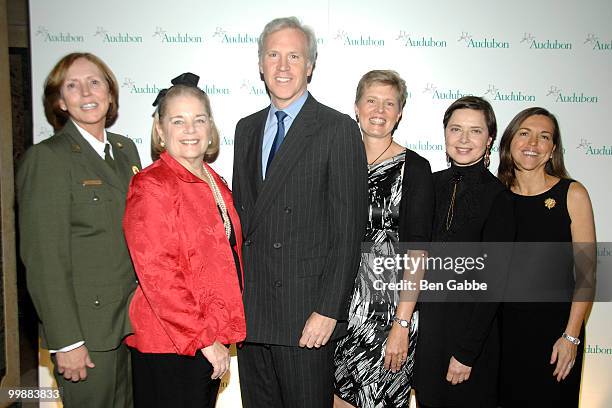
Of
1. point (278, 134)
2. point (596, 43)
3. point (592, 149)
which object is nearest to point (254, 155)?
point (278, 134)

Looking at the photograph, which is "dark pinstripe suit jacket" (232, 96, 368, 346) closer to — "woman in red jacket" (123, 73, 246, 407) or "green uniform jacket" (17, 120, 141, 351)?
"woman in red jacket" (123, 73, 246, 407)

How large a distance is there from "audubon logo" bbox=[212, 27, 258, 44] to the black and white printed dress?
1.41 meters

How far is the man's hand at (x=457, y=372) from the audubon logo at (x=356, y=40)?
206 centimetres

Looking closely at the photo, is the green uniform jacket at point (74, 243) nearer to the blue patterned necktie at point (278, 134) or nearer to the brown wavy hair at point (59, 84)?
the brown wavy hair at point (59, 84)

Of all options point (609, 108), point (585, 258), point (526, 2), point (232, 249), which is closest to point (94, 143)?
point (232, 249)

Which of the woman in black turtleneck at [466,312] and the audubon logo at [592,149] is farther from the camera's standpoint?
the audubon logo at [592,149]

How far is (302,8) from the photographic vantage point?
9.98ft

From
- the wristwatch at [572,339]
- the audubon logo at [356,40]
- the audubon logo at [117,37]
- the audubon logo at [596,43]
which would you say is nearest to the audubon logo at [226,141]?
the audubon logo at [117,37]

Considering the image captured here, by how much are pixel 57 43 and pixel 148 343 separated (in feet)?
7.49

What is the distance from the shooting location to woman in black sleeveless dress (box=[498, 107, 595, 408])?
7.66 feet

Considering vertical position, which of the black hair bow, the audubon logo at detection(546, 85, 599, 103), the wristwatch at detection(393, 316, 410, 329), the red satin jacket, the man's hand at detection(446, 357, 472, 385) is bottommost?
the man's hand at detection(446, 357, 472, 385)

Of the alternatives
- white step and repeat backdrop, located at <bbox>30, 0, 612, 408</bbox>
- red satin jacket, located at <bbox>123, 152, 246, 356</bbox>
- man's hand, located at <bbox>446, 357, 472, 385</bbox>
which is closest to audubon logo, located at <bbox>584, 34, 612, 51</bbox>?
white step and repeat backdrop, located at <bbox>30, 0, 612, 408</bbox>

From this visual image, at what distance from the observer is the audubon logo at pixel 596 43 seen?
3.08 meters

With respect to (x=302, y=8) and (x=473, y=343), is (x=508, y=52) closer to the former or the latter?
(x=302, y=8)
